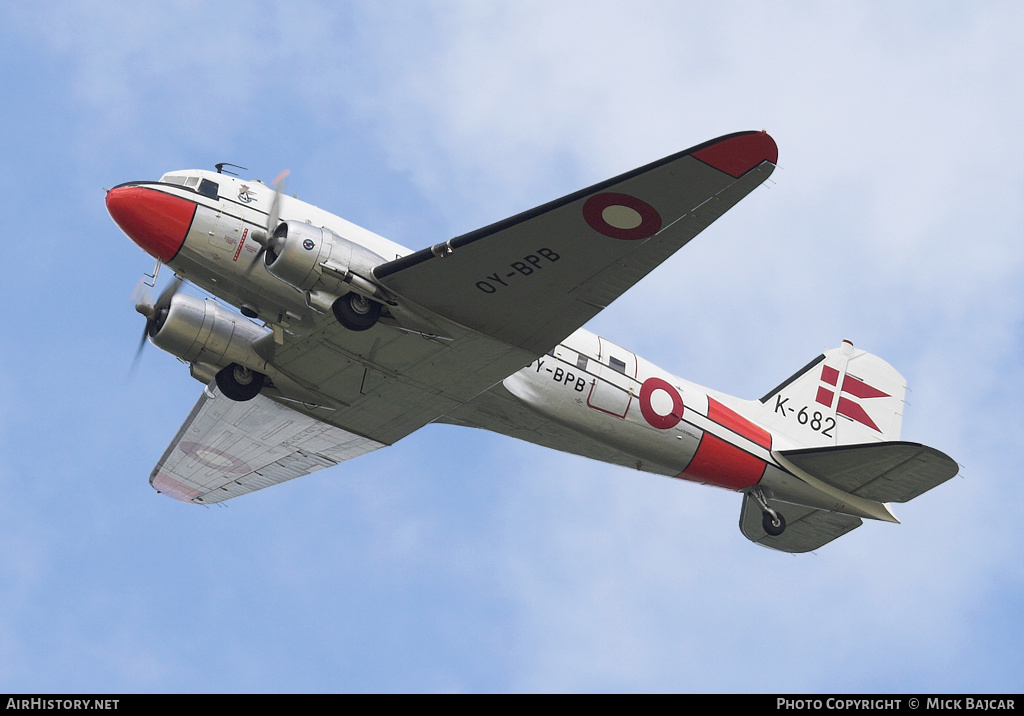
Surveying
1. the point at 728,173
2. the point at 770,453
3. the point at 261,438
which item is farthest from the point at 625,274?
the point at 261,438

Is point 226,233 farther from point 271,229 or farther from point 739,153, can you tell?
point 739,153

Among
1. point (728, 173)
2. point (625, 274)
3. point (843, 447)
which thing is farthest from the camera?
point (843, 447)

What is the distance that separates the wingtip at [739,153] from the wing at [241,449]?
1064 centimetres

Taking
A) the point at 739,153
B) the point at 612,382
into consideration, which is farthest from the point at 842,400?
the point at 739,153

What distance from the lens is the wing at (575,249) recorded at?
1752cm

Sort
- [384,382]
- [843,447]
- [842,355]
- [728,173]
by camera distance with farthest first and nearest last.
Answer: [842,355] < [843,447] < [384,382] < [728,173]

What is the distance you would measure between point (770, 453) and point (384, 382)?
894cm

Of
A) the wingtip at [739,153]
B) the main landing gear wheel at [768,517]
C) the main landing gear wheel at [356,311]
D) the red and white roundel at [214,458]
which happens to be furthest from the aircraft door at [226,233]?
the main landing gear wheel at [768,517]

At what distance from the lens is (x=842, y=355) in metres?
28.0

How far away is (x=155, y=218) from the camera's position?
66.8 feet

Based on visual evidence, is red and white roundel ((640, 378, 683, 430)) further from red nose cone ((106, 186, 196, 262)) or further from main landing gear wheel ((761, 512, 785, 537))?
red nose cone ((106, 186, 196, 262))
